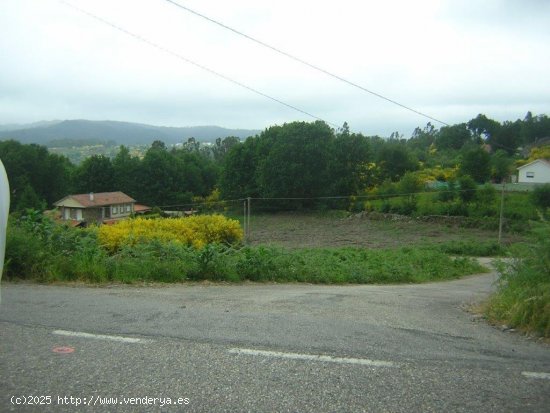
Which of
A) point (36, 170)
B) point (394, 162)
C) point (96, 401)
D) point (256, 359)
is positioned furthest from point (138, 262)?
point (36, 170)

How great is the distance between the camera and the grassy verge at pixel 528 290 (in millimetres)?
5602

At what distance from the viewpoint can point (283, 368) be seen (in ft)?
13.5

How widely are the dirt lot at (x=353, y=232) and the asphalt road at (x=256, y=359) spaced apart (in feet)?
67.3

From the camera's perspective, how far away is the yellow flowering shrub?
1641 cm

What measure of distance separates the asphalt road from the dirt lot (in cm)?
2050

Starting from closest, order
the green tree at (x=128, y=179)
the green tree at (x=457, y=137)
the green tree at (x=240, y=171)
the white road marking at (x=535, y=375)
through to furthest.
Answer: the white road marking at (x=535, y=375)
the green tree at (x=240, y=171)
the green tree at (x=128, y=179)
the green tree at (x=457, y=137)

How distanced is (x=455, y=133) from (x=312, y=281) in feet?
301

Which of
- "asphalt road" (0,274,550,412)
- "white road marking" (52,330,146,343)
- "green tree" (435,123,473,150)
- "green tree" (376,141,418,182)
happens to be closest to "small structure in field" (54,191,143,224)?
"green tree" (376,141,418,182)

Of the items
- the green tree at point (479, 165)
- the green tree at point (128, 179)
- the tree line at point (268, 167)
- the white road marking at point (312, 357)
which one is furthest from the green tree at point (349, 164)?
the white road marking at point (312, 357)

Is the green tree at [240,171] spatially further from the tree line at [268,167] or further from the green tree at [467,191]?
the green tree at [467,191]

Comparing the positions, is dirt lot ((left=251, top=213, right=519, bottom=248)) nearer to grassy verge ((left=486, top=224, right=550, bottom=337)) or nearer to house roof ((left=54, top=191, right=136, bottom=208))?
house roof ((left=54, top=191, right=136, bottom=208))

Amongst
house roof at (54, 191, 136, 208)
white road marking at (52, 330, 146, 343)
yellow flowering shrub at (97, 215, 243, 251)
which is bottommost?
house roof at (54, 191, 136, 208)

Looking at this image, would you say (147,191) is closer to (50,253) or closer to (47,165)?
(47,165)

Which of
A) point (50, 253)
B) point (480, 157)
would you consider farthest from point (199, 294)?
point (480, 157)
